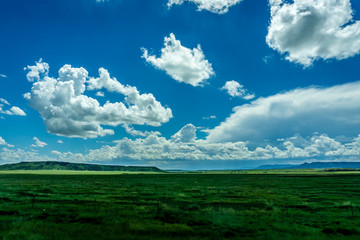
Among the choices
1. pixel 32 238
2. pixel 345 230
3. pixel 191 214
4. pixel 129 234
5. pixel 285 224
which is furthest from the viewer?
pixel 191 214

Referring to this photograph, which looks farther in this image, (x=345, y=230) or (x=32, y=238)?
(x=345, y=230)

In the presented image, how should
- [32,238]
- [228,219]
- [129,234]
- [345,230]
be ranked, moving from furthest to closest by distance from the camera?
[228,219], [345,230], [129,234], [32,238]

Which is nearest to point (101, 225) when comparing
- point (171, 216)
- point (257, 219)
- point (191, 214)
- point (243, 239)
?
point (171, 216)

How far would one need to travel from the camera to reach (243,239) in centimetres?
2219

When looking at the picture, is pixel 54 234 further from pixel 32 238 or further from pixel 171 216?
pixel 171 216

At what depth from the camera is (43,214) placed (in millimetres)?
31234

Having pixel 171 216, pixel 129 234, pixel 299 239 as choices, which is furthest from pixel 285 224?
pixel 129 234

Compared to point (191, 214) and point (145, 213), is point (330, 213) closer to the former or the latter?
point (191, 214)

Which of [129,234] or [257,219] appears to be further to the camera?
[257,219]

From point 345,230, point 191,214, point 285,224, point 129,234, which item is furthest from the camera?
point 191,214

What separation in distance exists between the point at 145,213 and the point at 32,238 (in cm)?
1487

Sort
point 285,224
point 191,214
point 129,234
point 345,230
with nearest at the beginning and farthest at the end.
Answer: point 129,234 < point 345,230 < point 285,224 < point 191,214

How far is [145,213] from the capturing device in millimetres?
33094

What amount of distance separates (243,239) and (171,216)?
1180 centimetres
